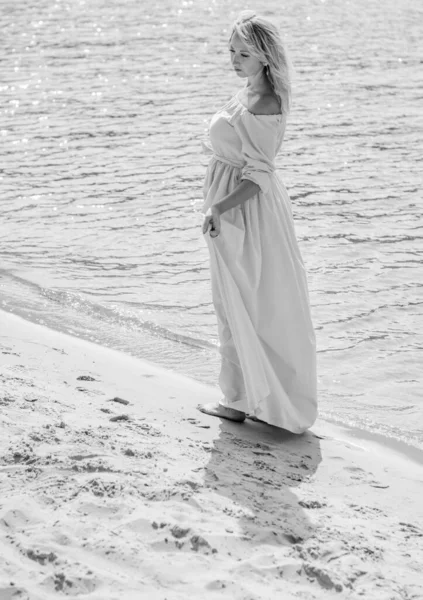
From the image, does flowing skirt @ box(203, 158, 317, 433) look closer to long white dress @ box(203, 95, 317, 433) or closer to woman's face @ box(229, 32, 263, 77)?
long white dress @ box(203, 95, 317, 433)

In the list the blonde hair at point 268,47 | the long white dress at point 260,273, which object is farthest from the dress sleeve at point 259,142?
the blonde hair at point 268,47

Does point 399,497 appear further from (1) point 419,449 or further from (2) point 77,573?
(2) point 77,573

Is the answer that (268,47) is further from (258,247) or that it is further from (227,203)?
(258,247)

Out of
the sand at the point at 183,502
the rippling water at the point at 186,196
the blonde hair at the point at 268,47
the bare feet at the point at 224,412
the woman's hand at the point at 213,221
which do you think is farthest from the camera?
the rippling water at the point at 186,196

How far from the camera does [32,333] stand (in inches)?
257

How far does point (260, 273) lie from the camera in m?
4.75

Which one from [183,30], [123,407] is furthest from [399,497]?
[183,30]

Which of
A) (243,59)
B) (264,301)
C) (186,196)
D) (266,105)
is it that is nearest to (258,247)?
(264,301)

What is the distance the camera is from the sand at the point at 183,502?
11.3 ft

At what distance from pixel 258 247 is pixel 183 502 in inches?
52.4

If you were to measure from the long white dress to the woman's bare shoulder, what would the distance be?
0.08ft

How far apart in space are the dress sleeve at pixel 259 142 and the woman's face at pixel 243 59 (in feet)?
0.64

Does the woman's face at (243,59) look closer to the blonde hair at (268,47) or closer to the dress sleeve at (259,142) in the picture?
the blonde hair at (268,47)

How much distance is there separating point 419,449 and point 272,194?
63.5 inches
